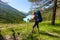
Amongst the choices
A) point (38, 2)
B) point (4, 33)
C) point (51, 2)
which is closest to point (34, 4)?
point (38, 2)

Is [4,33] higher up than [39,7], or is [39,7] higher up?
[39,7]

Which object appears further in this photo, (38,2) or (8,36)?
(38,2)

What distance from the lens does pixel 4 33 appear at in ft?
60.0

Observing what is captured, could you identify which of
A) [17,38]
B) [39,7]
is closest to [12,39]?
[17,38]

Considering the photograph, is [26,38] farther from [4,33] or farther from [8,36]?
[4,33]

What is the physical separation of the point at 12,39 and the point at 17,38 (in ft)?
1.51

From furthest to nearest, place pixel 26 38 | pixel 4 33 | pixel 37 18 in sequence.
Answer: pixel 4 33 → pixel 37 18 → pixel 26 38

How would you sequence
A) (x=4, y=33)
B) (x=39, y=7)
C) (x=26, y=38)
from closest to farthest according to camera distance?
(x=26, y=38), (x=4, y=33), (x=39, y=7)

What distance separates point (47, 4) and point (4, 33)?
6873 millimetres

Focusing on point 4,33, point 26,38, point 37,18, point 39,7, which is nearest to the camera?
point 26,38

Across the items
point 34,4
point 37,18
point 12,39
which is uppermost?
point 34,4

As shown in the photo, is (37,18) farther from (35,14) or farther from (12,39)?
(12,39)

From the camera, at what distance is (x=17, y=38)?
645 inches

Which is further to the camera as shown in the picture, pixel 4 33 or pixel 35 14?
pixel 4 33
